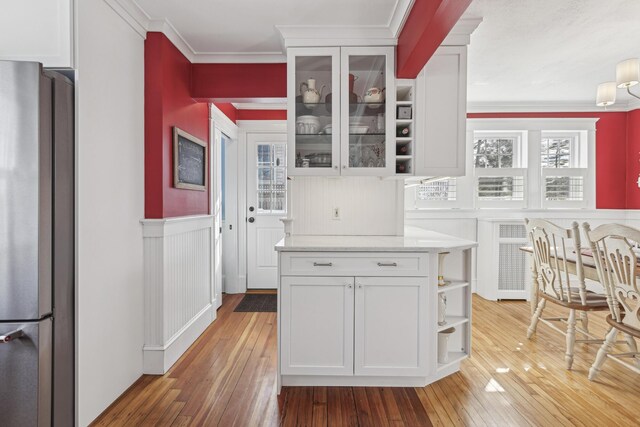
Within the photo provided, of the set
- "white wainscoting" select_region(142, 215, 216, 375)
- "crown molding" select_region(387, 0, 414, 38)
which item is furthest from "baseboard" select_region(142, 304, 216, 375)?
"crown molding" select_region(387, 0, 414, 38)

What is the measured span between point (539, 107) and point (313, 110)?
11.9 ft

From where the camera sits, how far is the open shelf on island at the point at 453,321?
244cm

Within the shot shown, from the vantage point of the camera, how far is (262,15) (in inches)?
98.7

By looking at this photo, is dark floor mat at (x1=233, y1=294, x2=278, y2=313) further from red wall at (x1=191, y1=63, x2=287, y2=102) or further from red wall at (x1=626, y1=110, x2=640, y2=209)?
red wall at (x1=626, y1=110, x2=640, y2=209)

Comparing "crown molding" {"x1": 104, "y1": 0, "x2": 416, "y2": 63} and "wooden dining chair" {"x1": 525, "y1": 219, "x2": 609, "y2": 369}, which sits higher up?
"crown molding" {"x1": 104, "y1": 0, "x2": 416, "y2": 63}

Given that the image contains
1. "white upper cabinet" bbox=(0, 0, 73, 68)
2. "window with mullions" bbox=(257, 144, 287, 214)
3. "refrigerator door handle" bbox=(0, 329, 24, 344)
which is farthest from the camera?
"window with mullions" bbox=(257, 144, 287, 214)

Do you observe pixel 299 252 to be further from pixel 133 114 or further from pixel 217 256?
pixel 217 256

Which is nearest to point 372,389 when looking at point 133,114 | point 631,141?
point 133,114

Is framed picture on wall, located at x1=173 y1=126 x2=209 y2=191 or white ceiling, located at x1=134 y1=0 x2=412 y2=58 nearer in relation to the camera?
white ceiling, located at x1=134 y1=0 x2=412 y2=58

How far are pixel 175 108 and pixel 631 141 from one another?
213 inches

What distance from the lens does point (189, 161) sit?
3104 mm

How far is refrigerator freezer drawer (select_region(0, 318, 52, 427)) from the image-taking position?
1.58 metres

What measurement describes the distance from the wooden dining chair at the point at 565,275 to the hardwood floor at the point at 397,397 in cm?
25

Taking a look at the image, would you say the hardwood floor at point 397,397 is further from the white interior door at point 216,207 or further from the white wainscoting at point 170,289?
the white interior door at point 216,207
